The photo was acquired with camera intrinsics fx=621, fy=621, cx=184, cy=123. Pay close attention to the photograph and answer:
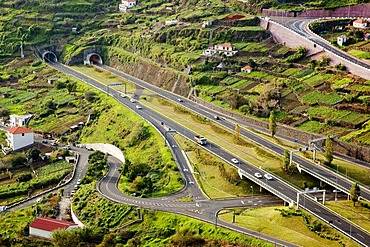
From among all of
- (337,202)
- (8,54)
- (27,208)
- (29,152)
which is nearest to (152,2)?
(8,54)

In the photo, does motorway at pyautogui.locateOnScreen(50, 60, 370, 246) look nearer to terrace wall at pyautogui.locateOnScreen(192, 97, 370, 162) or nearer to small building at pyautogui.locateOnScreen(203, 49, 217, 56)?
terrace wall at pyautogui.locateOnScreen(192, 97, 370, 162)

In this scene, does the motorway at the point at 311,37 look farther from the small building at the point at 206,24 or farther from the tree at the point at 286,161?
the tree at the point at 286,161

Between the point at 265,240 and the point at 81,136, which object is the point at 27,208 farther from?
the point at 265,240

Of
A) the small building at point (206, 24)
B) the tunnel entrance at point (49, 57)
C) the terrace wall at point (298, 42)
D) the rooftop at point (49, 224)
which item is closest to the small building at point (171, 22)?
the small building at point (206, 24)

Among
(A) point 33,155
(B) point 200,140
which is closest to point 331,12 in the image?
(B) point 200,140

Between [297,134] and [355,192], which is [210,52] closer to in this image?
[297,134]

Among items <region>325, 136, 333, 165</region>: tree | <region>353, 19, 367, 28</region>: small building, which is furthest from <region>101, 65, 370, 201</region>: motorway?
<region>353, 19, 367, 28</region>: small building
